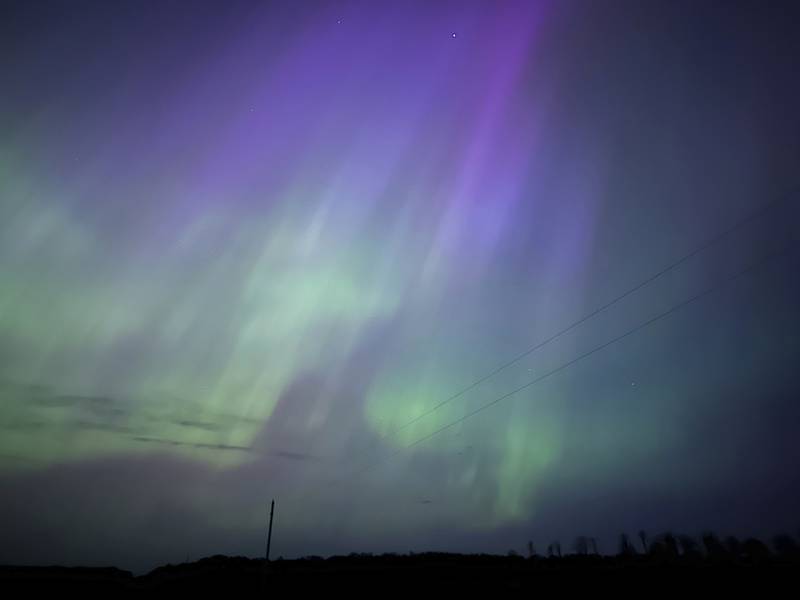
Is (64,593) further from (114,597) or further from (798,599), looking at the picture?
(798,599)

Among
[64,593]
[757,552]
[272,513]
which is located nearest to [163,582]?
[64,593]

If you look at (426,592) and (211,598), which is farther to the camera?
(211,598)

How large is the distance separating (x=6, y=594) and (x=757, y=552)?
14605cm

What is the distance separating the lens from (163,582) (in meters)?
72.9

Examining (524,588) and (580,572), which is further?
(580,572)

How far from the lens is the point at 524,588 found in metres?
45.2

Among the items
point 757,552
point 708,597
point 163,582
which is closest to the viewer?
point 708,597

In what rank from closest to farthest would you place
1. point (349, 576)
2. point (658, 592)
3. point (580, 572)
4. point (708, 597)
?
point (708, 597)
point (658, 592)
point (580, 572)
point (349, 576)

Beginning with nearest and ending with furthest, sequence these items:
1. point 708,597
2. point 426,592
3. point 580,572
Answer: point 708,597
point 426,592
point 580,572

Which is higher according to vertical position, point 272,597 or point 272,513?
point 272,513

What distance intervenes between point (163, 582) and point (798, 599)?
7687cm

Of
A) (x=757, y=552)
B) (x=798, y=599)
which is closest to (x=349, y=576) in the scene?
(x=798, y=599)

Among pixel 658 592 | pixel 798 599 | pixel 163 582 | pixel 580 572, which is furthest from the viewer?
pixel 163 582

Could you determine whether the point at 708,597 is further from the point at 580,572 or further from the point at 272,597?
the point at 272,597
